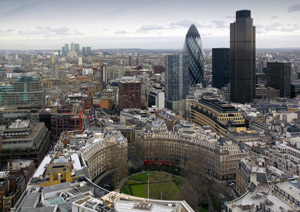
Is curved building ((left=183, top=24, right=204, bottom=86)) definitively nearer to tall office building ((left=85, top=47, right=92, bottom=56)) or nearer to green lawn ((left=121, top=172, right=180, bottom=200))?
green lawn ((left=121, top=172, right=180, bottom=200))

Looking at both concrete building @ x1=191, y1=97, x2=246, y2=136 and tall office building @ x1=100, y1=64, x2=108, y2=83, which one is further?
tall office building @ x1=100, y1=64, x2=108, y2=83

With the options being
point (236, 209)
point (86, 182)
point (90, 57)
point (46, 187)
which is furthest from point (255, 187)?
point (90, 57)

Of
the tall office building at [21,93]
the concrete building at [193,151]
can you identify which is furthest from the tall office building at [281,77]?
the tall office building at [21,93]

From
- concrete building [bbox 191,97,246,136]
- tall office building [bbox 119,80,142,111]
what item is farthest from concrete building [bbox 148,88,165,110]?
concrete building [bbox 191,97,246,136]

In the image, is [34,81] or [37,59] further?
[37,59]

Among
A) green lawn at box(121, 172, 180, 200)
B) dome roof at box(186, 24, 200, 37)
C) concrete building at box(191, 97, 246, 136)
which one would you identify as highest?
dome roof at box(186, 24, 200, 37)

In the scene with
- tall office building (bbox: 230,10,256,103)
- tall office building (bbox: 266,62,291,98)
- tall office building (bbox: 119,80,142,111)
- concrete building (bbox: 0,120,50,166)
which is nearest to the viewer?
concrete building (bbox: 0,120,50,166)

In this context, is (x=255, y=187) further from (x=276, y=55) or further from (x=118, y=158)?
(x=276, y=55)
